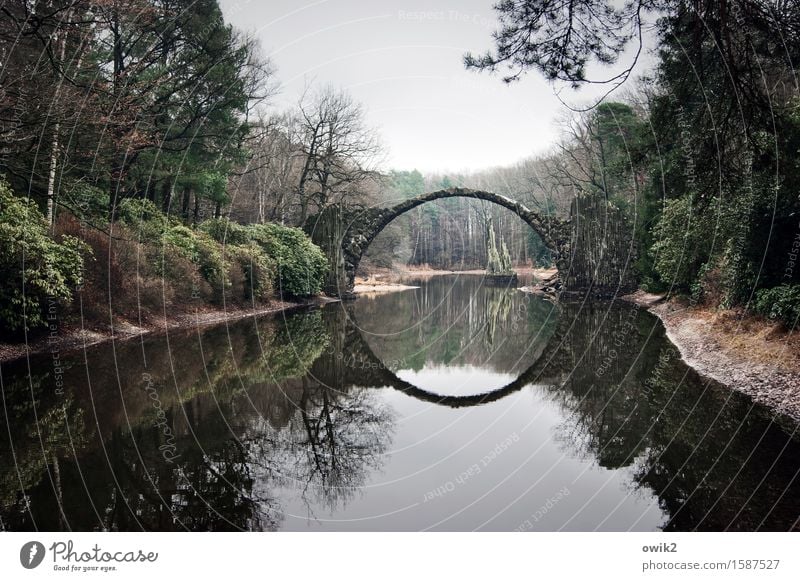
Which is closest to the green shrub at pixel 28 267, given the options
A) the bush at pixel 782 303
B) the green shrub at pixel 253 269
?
the green shrub at pixel 253 269

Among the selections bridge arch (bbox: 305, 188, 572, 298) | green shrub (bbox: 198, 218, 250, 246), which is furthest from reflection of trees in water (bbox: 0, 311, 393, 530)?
bridge arch (bbox: 305, 188, 572, 298)

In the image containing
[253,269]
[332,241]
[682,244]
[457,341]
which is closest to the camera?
[457,341]

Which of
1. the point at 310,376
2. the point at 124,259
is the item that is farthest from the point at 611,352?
the point at 124,259

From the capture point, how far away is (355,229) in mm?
31609

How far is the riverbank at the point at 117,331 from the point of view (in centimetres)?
1147

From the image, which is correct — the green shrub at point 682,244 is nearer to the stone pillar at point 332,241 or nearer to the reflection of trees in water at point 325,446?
the reflection of trees in water at point 325,446

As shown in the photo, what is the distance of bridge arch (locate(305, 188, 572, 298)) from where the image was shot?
3130 cm

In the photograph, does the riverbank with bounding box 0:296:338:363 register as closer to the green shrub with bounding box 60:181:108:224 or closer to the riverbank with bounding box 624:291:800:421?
the green shrub with bounding box 60:181:108:224

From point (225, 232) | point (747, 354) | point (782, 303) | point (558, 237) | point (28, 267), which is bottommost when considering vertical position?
point (747, 354)

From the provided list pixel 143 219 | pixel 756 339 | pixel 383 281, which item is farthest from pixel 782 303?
pixel 383 281

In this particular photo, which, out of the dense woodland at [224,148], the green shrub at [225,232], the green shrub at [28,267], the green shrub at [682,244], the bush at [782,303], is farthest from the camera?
the green shrub at [225,232]
